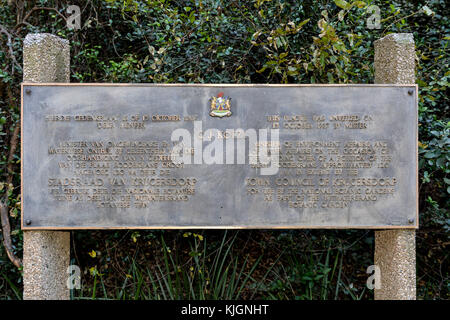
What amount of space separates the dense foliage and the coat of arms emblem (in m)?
0.94

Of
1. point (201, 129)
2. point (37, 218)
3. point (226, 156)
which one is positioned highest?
point (201, 129)

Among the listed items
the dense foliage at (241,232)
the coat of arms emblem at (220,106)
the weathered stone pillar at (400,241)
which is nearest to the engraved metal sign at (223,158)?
the coat of arms emblem at (220,106)

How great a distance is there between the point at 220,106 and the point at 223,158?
46 cm

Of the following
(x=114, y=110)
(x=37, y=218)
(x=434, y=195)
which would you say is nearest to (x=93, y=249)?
(x=37, y=218)

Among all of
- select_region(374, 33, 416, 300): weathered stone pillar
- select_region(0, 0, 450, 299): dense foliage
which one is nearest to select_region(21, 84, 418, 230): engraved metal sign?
select_region(374, 33, 416, 300): weathered stone pillar

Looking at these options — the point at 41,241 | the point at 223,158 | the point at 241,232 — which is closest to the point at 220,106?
the point at 223,158

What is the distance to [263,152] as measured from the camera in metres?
3.73

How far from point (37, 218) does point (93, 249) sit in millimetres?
1229

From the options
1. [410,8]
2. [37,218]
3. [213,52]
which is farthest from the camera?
[410,8]

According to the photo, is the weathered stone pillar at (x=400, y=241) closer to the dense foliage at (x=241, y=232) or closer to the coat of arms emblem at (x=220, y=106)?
the dense foliage at (x=241, y=232)

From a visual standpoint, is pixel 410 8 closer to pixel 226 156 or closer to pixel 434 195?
pixel 434 195

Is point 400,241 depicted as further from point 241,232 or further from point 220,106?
point 220,106

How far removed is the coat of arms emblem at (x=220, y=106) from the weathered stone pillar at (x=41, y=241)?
145 cm

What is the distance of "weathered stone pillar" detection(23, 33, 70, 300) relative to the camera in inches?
147
